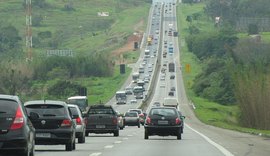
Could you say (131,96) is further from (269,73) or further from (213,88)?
(269,73)

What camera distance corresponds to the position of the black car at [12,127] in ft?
73.0

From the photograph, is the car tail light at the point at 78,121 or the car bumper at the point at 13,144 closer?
the car bumper at the point at 13,144

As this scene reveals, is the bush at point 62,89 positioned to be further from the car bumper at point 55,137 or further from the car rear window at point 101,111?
the car bumper at point 55,137

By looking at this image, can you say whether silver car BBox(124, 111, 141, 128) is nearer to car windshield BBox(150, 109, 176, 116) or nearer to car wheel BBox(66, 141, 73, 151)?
car windshield BBox(150, 109, 176, 116)

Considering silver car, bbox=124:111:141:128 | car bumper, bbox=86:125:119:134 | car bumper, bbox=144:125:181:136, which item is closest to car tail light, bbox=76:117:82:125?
car bumper, bbox=144:125:181:136

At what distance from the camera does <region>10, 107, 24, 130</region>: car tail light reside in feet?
73.2

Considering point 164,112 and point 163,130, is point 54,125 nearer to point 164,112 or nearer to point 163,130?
point 163,130

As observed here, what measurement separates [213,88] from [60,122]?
5176 inches

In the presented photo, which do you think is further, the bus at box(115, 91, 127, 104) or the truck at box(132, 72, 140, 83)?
the truck at box(132, 72, 140, 83)

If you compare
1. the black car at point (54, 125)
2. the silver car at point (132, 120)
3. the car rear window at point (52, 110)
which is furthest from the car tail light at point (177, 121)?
the silver car at point (132, 120)

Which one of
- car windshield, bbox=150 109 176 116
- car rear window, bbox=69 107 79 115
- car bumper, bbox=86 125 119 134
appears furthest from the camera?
car bumper, bbox=86 125 119 134

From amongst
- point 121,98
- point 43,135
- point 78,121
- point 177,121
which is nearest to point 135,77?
point 121,98

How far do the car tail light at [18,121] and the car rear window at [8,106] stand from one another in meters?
0.11

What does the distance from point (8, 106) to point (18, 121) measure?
419mm
